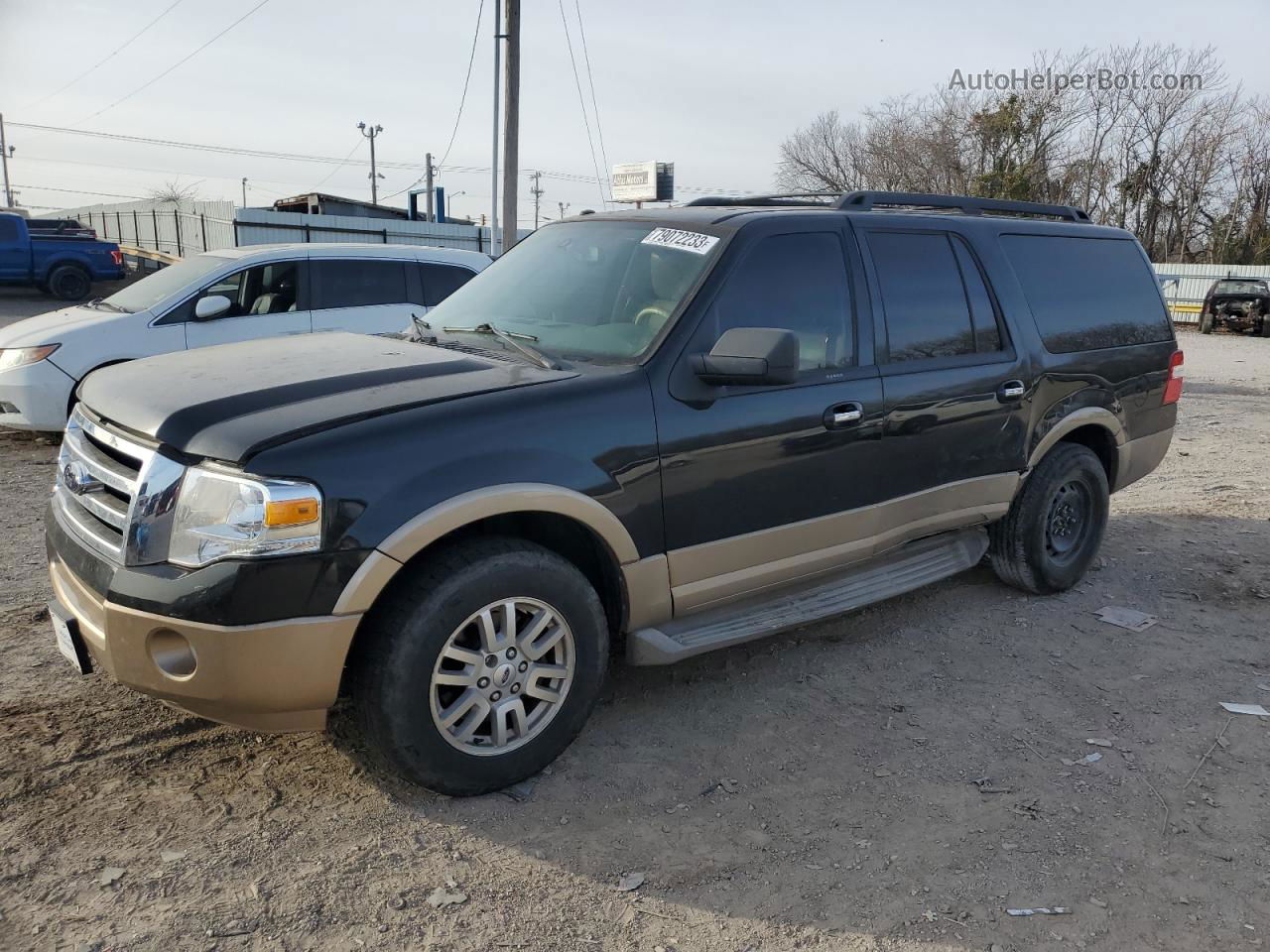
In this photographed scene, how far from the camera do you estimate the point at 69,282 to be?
23422 mm

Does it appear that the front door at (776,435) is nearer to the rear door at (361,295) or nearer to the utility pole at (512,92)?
the rear door at (361,295)

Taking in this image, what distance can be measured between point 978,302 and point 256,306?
6115mm

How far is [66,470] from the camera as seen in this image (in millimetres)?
3281

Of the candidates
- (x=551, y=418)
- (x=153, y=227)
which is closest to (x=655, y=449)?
(x=551, y=418)

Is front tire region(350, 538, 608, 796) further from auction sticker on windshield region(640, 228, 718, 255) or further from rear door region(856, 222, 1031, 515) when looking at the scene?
rear door region(856, 222, 1031, 515)

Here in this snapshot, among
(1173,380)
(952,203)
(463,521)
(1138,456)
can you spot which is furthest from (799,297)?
(1173,380)

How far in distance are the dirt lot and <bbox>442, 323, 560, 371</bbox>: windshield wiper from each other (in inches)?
54.4

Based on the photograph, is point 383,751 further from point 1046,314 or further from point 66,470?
point 1046,314

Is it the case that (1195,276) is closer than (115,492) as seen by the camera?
No

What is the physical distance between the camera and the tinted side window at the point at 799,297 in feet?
12.1

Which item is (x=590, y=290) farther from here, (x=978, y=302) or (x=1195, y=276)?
(x=1195, y=276)

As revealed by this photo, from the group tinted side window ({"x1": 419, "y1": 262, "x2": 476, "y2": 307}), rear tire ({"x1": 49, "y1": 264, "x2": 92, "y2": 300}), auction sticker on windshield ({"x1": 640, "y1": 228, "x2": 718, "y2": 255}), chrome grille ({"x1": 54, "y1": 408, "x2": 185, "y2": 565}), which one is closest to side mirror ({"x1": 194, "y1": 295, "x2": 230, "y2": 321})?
tinted side window ({"x1": 419, "y1": 262, "x2": 476, "y2": 307})

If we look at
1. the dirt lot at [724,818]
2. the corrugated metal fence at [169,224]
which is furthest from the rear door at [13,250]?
the dirt lot at [724,818]

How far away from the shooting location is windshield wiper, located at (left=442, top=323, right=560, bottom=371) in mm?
3510
